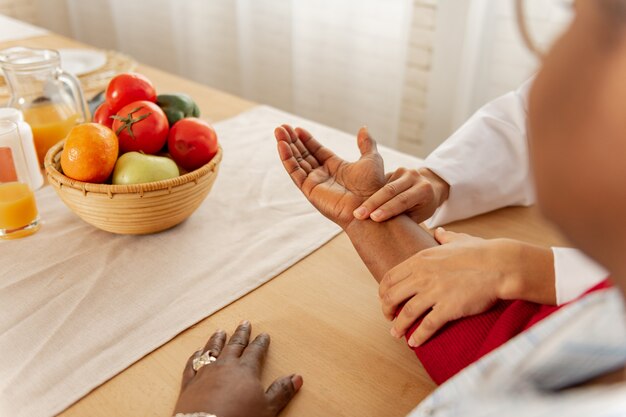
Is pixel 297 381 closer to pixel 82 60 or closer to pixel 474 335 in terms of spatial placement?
pixel 474 335

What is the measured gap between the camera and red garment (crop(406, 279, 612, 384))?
73 centimetres

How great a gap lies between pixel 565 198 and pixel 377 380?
0.38 metres

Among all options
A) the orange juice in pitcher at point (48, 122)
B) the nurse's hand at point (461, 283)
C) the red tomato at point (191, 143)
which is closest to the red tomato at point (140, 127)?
the red tomato at point (191, 143)

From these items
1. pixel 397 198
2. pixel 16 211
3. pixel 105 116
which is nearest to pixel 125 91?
pixel 105 116

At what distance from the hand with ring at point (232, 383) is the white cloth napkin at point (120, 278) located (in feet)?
0.28

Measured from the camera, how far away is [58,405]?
2.26 ft

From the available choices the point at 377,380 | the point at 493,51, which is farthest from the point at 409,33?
the point at 377,380

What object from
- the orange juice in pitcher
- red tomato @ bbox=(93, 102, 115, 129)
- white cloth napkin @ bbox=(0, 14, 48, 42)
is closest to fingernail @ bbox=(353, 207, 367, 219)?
red tomato @ bbox=(93, 102, 115, 129)

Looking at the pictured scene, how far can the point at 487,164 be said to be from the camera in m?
1.13

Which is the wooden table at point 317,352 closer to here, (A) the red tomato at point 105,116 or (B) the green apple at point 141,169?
(B) the green apple at point 141,169

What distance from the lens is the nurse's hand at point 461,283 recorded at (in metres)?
0.78

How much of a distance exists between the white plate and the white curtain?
3.22 ft

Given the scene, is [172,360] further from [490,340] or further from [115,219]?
[490,340]

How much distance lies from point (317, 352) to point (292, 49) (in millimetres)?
1949
